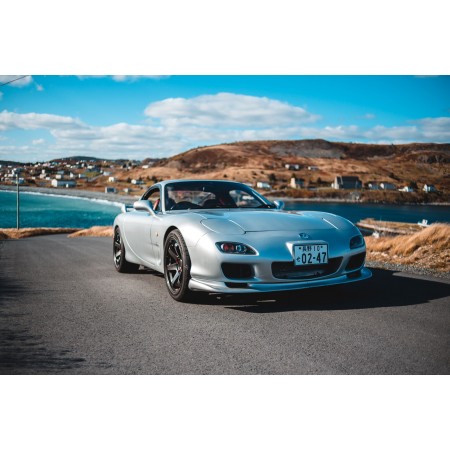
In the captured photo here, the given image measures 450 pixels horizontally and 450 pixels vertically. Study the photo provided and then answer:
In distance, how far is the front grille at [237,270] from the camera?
403cm

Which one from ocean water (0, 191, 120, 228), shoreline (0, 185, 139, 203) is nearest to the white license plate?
ocean water (0, 191, 120, 228)

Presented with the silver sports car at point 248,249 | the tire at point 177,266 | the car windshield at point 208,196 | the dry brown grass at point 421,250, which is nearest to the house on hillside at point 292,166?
the dry brown grass at point 421,250

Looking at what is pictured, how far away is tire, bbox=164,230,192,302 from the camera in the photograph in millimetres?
4348

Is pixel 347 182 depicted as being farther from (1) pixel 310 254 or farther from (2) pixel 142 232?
(1) pixel 310 254

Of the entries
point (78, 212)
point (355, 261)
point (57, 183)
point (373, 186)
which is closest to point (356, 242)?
point (355, 261)

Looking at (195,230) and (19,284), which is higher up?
(195,230)

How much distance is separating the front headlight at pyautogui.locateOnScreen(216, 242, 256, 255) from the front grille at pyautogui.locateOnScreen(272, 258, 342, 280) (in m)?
0.26

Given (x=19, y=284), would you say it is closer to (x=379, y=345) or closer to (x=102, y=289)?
(x=102, y=289)

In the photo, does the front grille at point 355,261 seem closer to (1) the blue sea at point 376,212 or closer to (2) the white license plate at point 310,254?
(2) the white license plate at point 310,254

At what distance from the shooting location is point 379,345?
3.19 meters

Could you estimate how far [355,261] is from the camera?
4570mm

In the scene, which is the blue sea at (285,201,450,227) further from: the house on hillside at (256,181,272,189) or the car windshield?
the car windshield
